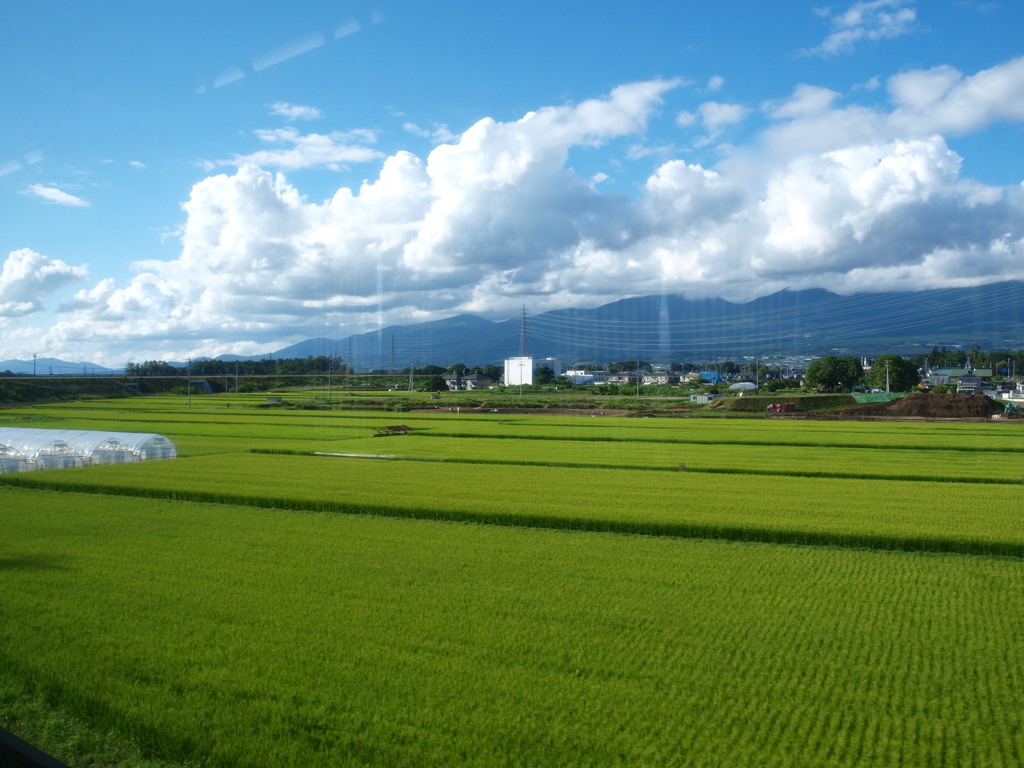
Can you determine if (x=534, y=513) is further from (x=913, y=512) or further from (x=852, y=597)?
(x=913, y=512)

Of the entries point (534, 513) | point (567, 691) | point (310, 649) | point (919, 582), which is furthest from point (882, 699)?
point (534, 513)

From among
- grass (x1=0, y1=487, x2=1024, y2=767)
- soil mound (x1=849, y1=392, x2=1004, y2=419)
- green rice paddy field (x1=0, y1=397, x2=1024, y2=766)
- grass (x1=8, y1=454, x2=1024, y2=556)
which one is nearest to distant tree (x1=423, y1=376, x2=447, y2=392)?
soil mound (x1=849, y1=392, x2=1004, y2=419)

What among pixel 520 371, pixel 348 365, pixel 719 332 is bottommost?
pixel 520 371

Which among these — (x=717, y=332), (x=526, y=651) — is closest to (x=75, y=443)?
(x=526, y=651)

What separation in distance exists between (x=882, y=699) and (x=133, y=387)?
2715 inches

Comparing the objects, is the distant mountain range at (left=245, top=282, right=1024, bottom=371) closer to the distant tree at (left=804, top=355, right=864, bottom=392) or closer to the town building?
the town building

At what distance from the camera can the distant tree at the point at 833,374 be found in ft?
217

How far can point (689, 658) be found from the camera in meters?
5.34

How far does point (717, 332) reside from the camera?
129m

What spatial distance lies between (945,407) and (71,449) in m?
45.2

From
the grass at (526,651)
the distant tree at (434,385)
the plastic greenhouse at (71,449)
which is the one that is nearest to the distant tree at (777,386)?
the distant tree at (434,385)

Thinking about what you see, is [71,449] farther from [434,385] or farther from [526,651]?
[434,385]

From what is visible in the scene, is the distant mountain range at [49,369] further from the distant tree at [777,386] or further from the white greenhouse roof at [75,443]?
the distant tree at [777,386]

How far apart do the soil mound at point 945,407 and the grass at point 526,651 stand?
1468 inches
